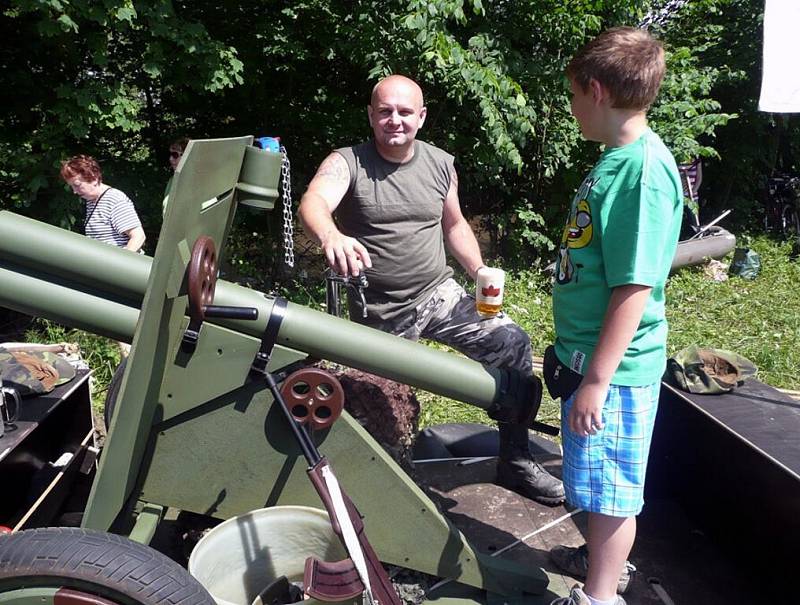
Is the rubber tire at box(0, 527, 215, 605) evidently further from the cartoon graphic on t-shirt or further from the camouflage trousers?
the camouflage trousers

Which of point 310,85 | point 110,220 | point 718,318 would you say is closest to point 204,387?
point 110,220

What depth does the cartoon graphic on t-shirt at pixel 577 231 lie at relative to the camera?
6.77 feet

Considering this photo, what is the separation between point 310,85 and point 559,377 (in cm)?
551

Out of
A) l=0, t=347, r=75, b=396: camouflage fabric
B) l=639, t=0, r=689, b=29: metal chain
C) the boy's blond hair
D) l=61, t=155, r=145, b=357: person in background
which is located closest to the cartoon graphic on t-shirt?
the boy's blond hair

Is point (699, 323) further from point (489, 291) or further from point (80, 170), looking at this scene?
point (80, 170)

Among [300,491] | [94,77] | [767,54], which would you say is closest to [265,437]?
[300,491]

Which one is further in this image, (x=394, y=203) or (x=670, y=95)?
(x=670, y=95)

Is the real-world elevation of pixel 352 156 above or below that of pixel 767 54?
below

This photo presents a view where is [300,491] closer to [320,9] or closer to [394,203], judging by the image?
[394,203]

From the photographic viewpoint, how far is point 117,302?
2.04m

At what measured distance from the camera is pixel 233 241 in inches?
284

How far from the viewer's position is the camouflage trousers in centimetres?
301

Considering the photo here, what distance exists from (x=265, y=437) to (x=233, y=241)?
5.41m

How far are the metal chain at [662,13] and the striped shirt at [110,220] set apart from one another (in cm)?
536
